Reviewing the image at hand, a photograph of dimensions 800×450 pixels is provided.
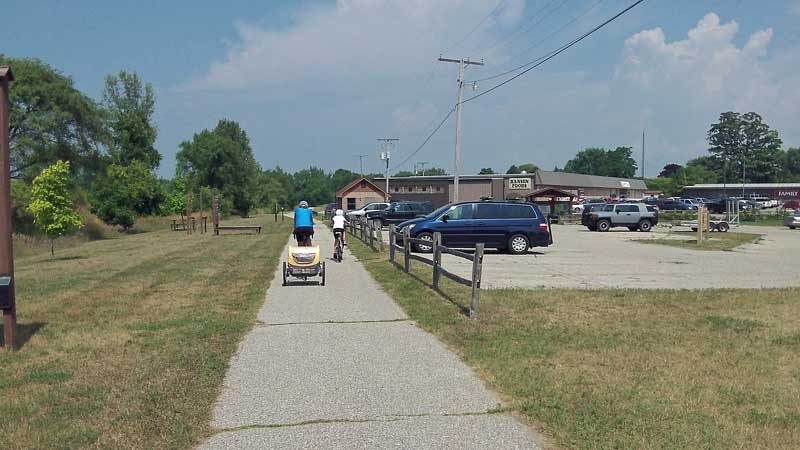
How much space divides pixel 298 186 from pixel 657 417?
185958 millimetres

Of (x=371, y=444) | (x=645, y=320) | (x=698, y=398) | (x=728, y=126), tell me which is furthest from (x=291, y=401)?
(x=728, y=126)

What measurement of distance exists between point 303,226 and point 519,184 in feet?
268

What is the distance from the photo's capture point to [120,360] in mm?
7699

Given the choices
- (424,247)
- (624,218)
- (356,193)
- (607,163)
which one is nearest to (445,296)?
(424,247)

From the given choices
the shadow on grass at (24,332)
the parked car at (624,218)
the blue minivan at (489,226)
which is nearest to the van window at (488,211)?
the blue minivan at (489,226)

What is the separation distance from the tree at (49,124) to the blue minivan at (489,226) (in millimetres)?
33471

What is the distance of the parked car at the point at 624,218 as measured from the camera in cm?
4397

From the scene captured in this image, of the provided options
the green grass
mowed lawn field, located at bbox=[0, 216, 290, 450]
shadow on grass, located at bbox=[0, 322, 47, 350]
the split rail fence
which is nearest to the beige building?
the split rail fence

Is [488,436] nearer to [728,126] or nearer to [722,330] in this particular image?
[722,330]

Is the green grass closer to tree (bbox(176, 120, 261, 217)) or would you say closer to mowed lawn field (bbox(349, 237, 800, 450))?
mowed lawn field (bbox(349, 237, 800, 450))

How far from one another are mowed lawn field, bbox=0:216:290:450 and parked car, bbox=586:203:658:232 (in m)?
32.2

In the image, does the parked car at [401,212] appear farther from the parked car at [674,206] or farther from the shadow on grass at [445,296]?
the parked car at [674,206]

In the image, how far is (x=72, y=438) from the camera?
5.12 m

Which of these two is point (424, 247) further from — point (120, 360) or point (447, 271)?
point (120, 360)
